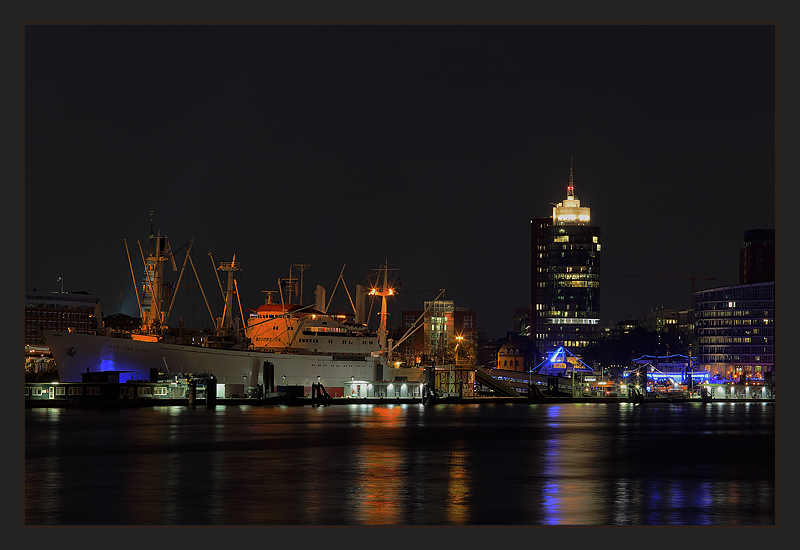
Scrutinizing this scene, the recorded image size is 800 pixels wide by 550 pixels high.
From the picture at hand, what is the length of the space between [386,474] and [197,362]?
8759cm

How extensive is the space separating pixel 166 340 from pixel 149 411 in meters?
26.1

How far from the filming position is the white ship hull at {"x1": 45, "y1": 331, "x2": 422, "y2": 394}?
126 meters

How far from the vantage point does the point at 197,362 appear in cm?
13050

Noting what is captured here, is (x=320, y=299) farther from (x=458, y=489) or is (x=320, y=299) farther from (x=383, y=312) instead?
(x=458, y=489)

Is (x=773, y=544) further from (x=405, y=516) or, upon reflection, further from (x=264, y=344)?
(x=264, y=344)

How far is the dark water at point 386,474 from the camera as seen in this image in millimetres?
34031

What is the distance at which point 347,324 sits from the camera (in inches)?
5787

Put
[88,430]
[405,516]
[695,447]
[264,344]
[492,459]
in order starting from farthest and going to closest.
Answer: [264,344]
[88,430]
[695,447]
[492,459]
[405,516]

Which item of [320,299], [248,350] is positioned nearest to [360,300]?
[320,299]

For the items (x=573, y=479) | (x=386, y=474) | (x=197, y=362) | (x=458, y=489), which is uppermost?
(x=197, y=362)

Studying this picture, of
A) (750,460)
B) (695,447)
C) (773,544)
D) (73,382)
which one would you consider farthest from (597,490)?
(73,382)

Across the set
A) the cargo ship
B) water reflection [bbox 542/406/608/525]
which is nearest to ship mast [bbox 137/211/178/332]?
the cargo ship

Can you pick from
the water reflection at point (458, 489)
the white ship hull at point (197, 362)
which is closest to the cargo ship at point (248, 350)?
the white ship hull at point (197, 362)

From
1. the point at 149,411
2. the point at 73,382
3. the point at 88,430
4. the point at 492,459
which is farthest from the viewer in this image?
the point at 73,382
